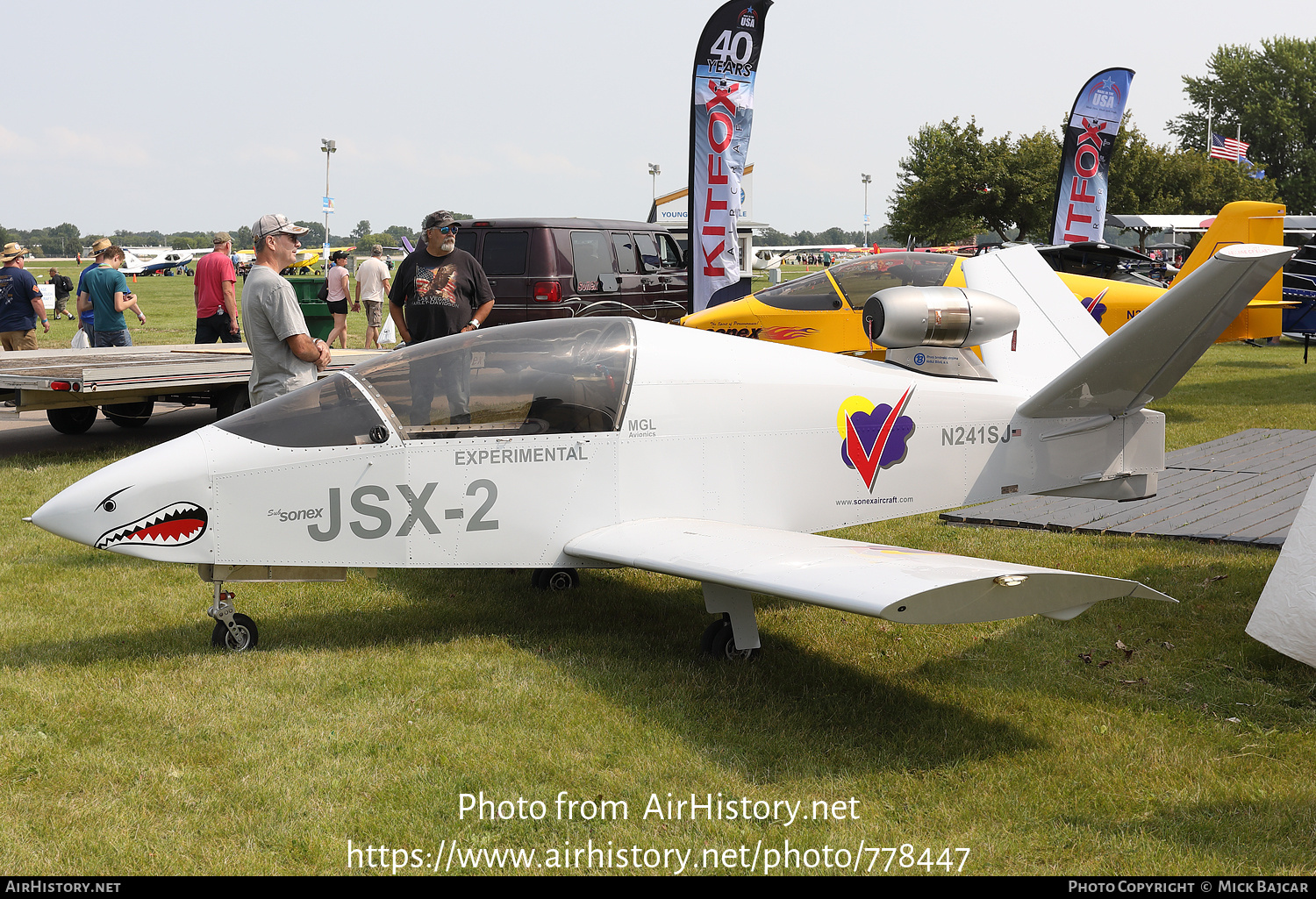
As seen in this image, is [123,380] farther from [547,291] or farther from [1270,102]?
[1270,102]

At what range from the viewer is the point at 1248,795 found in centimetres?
364

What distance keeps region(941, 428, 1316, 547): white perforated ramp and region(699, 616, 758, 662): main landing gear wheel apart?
12.0 ft

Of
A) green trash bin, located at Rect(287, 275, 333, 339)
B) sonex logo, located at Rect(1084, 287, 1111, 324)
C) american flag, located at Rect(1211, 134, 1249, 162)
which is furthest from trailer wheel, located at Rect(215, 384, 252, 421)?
american flag, located at Rect(1211, 134, 1249, 162)

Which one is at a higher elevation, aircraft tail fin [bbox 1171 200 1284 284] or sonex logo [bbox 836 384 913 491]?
aircraft tail fin [bbox 1171 200 1284 284]

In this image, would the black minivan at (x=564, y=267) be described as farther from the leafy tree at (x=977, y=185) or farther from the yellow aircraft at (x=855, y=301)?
the leafy tree at (x=977, y=185)

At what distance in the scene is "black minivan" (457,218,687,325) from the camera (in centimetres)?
1346

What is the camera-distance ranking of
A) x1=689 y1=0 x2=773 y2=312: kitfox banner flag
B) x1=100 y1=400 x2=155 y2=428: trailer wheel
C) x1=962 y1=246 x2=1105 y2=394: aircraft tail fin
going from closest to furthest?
x1=962 y1=246 x2=1105 y2=394: aircraft tail fin
x1=100 y1=400 x2=155 y2=428: trailer wheel
x1=689 y1=0 x2=773 y2=312: kitfox banner flag

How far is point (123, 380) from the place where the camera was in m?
9.07

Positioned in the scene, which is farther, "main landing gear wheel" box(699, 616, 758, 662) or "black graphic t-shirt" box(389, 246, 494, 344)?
"black graphic t-shirt" box(389, 246, 494, 344)

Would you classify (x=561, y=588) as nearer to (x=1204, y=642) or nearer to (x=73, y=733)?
(x=73, y=733)

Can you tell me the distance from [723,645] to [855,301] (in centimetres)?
615

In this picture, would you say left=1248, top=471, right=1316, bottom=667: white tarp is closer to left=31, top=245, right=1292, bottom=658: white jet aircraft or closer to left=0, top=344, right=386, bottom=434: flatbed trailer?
left=31, top=245, right=1292, bottom=658: white jet aircraft

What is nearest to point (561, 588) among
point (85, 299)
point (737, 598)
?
point (737, 598)

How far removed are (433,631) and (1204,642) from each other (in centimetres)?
402
